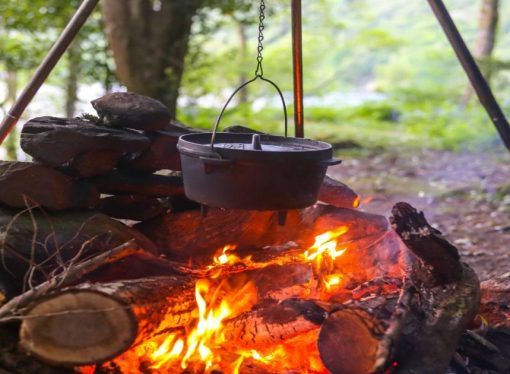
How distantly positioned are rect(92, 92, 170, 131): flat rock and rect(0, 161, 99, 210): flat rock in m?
0.37

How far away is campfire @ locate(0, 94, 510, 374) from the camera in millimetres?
2225

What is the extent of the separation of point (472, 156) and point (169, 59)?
4.79 meters

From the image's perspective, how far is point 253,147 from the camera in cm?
247

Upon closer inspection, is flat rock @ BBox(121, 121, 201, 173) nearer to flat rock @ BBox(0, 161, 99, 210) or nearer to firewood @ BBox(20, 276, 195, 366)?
flat rock @ BBox(0, 161, 99, 210)

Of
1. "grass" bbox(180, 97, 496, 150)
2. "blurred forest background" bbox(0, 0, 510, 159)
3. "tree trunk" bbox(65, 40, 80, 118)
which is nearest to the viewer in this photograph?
"blurred forest background" bbox(0, 0, 510, 159)

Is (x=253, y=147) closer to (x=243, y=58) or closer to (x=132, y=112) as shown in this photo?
(x=132, y=112)

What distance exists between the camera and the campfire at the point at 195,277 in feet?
7.30

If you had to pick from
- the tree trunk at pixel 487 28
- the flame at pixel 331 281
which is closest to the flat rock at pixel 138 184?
the flame at pixel 331 281

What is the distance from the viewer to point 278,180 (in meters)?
2.39

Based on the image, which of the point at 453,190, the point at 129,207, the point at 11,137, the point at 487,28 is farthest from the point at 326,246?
the point at 487,28

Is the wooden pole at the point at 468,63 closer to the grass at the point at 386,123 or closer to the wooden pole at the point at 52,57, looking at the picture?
the wooden pole at the point at 52,57

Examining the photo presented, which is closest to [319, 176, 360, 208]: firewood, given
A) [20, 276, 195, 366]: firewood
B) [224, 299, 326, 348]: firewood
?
[224, 299, 326, 348]: firewood

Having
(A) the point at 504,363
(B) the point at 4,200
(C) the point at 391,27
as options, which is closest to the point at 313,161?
(A) the point at 504,363

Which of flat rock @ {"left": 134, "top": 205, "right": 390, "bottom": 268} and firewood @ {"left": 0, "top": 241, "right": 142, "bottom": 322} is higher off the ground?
firewood @ {"left": 0, "top": 241, "right": 142, "bottom": 322}
